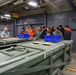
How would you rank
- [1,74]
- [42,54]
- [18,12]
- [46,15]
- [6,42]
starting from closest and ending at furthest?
1. [1,74]
2. [42,54]
3. [6,42]
4. [46,15]
5. [18,12]

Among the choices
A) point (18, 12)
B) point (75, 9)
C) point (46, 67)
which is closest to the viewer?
point (46, 67)

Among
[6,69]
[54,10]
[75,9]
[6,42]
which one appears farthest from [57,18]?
[6,69]

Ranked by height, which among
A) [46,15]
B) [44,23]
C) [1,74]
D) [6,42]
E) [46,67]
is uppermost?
[46,15]

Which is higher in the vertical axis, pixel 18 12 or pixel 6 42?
pixel 18 12

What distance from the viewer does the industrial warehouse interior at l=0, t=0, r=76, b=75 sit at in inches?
54.9

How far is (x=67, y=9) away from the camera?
669cm

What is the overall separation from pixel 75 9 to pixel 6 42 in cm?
525

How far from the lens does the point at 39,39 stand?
359cm

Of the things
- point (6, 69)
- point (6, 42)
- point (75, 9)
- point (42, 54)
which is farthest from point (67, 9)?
point (6, 69)

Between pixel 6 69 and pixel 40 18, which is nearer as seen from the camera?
Result: pixel 6 69

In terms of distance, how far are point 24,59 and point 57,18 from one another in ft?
20.7

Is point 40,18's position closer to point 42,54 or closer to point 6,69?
point 42,54

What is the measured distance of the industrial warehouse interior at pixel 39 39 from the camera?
1.39m

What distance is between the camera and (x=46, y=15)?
770 centimetres
